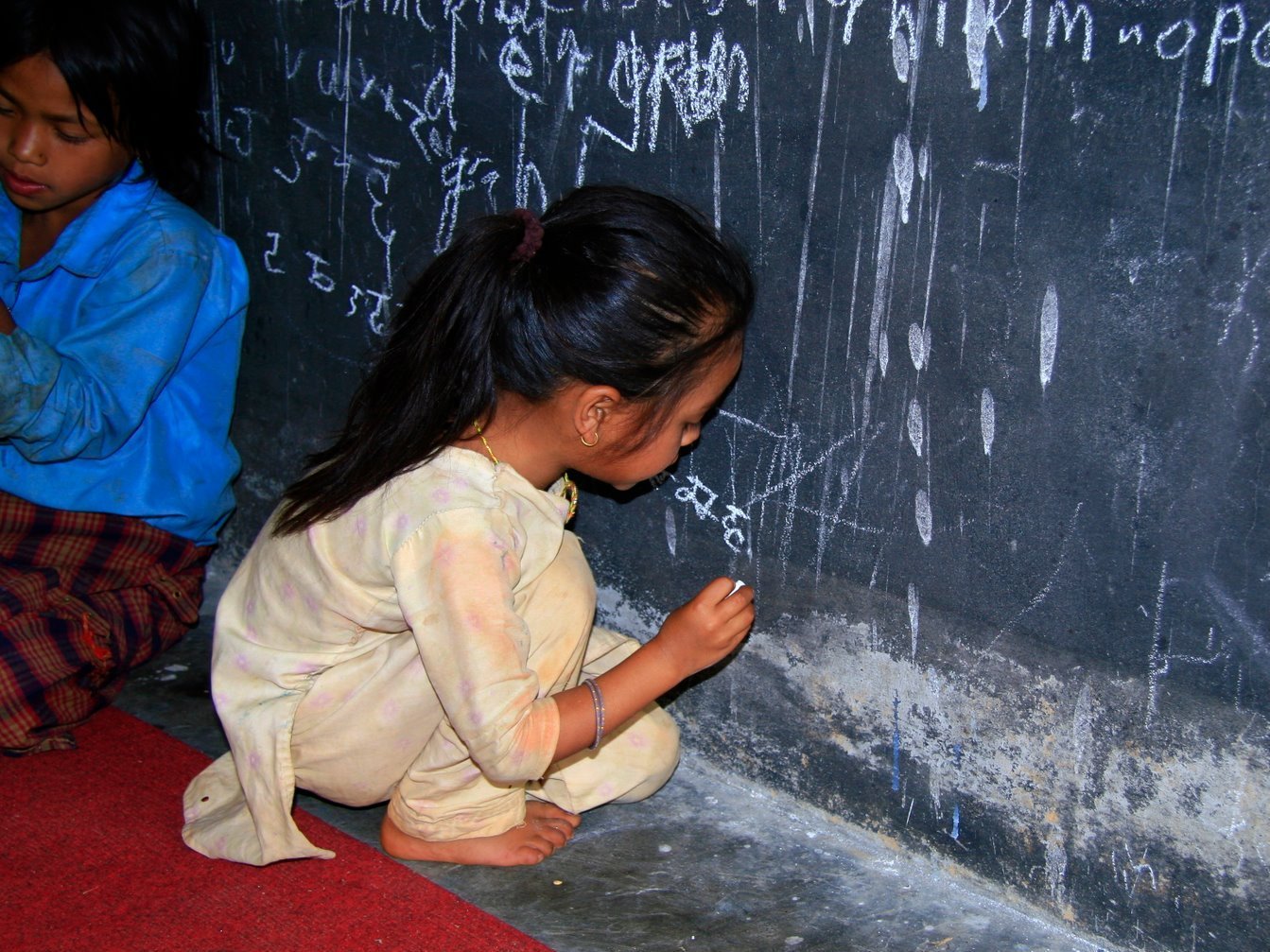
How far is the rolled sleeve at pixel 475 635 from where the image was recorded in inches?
70.7

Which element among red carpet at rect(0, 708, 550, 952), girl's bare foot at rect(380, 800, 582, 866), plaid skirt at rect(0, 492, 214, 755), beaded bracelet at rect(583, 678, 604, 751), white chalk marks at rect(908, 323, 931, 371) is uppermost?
white chalk marks at rect(908, 323, 931, 371)

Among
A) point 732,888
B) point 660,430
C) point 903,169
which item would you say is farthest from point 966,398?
point 732,888

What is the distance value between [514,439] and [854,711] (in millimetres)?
710

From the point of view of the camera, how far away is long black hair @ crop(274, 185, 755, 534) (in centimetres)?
177

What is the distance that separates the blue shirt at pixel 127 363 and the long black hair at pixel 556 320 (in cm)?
75

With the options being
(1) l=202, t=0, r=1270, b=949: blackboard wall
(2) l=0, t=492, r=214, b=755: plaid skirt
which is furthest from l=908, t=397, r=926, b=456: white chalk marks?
(2) l=0, t=492, r=214, b=755: plaid skirt

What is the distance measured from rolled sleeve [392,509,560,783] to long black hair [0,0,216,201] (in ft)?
4.20

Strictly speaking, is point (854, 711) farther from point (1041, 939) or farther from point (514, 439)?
point (514, 439)

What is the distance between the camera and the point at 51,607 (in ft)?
8.14

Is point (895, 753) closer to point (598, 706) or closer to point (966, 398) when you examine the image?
point (598, 706)

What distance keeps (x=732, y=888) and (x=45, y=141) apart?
1891 mm

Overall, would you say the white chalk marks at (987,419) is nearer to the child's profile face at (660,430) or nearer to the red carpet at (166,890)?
the child's profile face at (660,430)

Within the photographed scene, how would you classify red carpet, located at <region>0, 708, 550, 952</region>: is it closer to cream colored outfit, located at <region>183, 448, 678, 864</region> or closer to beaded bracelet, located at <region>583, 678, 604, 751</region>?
cream colored outfit, located at <region>183, 448, 678, 864</region>

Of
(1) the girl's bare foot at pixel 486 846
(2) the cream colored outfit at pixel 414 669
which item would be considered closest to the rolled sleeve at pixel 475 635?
(2) the cream colored outfit at pixel 414 669
